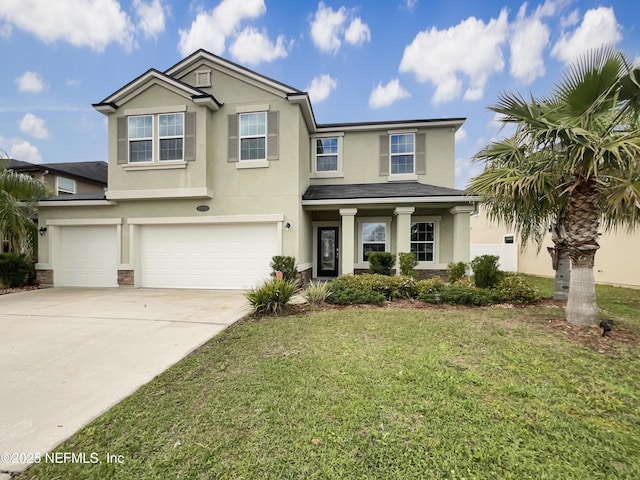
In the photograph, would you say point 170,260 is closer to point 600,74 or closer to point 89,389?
point 89,389

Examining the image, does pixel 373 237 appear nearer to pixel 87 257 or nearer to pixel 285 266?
pixel 285 266

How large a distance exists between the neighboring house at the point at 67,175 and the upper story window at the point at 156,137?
315 inches

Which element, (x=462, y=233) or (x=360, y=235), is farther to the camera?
(x=360, y=235)

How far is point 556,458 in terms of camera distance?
2299 millimetres

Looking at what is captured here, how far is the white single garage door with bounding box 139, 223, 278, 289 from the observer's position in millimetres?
10211

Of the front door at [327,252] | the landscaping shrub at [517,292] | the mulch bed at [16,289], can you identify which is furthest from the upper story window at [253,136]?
the mulch bed at [16,289]

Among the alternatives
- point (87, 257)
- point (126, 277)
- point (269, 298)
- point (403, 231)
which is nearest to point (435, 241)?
point (403, 231)

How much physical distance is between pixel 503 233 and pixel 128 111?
19455 mm

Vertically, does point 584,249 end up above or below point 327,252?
above

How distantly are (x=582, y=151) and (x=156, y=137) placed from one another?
11.5 m

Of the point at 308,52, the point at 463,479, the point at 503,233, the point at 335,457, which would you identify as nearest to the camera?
the point at 463,479

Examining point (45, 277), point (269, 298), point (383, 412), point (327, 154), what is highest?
point (327, 154)

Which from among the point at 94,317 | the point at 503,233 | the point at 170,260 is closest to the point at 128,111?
the point at 170,260

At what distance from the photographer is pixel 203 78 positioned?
33.6ft
